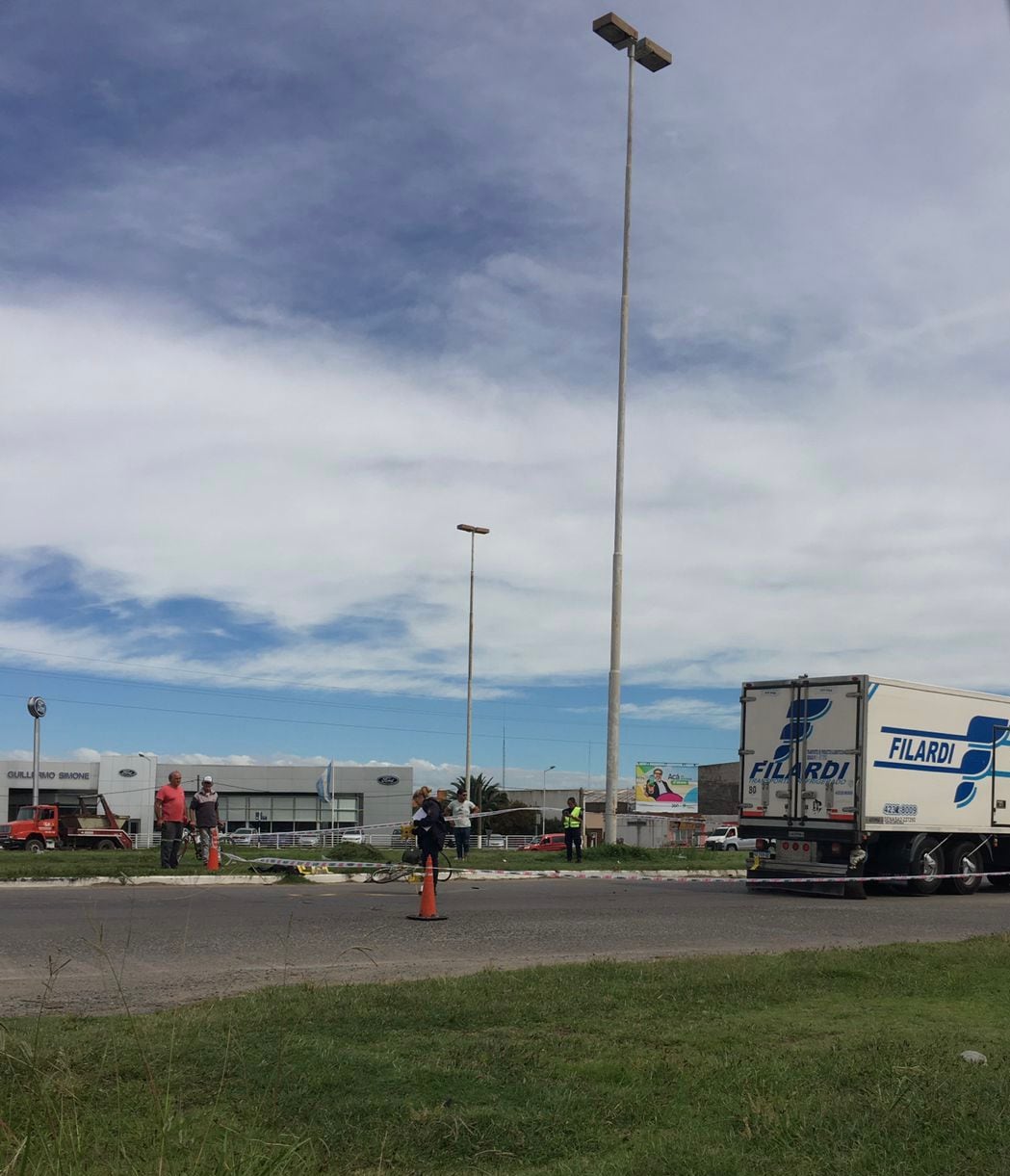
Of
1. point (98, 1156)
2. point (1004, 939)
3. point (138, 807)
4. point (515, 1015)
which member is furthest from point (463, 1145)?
point (138, 807)

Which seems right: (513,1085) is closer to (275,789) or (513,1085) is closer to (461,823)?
(461,823)

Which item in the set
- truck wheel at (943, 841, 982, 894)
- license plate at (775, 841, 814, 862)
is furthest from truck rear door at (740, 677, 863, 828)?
truck wheel at (943, 841, 982, 894)

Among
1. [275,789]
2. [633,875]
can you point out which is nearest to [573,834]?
[633,875]

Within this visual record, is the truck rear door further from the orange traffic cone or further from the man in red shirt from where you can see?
the man in red shirt

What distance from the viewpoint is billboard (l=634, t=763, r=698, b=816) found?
101125 millimetres

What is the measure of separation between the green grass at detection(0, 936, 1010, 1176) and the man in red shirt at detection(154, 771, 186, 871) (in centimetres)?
1263

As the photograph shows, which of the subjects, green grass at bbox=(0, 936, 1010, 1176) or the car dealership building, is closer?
green grass at bbox=(0, 936, 1010, 1176)

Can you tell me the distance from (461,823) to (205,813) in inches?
204

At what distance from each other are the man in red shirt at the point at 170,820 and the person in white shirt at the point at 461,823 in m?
5.58

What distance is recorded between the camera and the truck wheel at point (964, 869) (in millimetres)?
20188

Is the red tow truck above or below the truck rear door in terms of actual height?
below

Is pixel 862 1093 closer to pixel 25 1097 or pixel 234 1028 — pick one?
pixel 234 1028

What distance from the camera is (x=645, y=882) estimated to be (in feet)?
70.2

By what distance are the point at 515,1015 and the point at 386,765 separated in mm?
86100
